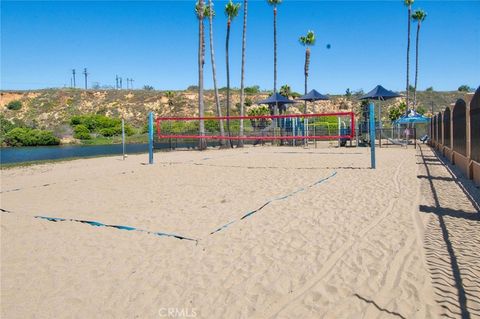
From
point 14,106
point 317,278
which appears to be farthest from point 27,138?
point 317,278

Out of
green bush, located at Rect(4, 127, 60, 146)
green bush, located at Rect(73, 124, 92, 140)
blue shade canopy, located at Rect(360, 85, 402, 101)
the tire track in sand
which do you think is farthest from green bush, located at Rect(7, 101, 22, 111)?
the tire track in sand

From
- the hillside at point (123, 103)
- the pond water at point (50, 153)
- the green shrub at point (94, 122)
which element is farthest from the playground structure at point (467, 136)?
the hillside at point (123, 103)

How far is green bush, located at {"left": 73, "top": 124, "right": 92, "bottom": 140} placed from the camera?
141ft

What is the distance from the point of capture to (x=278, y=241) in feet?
12.6

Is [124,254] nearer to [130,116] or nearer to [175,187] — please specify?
[175,187]

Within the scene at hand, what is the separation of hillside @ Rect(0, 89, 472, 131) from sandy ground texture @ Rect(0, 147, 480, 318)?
50709 millimetres

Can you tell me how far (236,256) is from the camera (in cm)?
349

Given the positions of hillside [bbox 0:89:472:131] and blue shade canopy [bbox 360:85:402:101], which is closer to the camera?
blue shade canopy [bbox 360:85:402:101]

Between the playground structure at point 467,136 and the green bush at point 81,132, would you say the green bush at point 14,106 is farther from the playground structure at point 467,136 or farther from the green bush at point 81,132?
the playground structure at point 467,136

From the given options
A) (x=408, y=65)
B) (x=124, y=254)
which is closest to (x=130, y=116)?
(x=408, y=65)

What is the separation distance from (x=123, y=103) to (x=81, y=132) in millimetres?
17698

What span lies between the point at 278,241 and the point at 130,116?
56766mm

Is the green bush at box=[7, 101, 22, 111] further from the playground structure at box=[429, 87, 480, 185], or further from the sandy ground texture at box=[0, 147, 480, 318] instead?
the playground structure at box=[429, 87, 480, 185]

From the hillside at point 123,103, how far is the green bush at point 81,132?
9.28m
